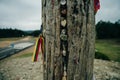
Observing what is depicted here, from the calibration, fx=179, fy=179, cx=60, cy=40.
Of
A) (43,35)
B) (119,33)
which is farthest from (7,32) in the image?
(43,35)

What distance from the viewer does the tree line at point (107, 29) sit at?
3984 centimetres

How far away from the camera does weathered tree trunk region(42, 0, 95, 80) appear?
1420 mm

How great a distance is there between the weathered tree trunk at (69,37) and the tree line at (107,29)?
128 feet

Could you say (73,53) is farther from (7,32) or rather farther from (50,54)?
(7,32)

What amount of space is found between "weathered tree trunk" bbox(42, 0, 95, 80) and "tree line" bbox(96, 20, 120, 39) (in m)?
39.1

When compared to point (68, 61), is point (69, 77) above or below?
below

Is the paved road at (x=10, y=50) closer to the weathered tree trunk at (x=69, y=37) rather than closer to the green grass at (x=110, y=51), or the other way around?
the green grass at (x=110, y=51)

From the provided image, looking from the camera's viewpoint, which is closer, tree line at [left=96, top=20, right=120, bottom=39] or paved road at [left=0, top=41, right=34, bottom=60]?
paved road at [left=0, top=41, right=34, bottom=60]

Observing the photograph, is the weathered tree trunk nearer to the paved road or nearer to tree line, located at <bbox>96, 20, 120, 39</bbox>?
the paved road

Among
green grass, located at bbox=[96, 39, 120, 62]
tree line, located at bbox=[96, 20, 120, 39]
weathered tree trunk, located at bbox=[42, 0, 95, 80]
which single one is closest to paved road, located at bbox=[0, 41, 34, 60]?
green grass, located at bbox=[96, 39, 120, 62]

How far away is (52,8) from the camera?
146 centimetres

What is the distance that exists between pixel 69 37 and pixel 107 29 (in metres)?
40.2

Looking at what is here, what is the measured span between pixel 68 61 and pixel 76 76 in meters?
0.15

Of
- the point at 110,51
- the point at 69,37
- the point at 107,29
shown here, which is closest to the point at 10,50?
the point at 110,51
